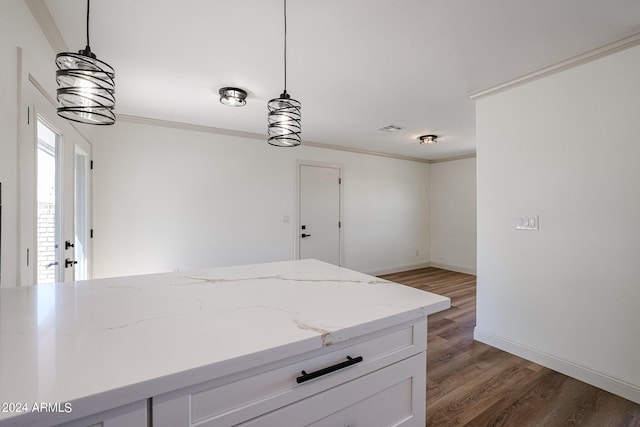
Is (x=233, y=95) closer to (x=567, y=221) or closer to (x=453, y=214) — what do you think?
(x=567, y=221)

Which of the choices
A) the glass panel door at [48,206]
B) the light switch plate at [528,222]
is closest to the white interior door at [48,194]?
the glass panel door at [48,206]

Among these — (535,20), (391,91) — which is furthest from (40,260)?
(535,20)

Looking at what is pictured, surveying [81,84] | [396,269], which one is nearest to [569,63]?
[81,84]

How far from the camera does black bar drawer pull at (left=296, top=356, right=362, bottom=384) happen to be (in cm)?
78

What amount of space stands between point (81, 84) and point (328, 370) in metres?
1.28

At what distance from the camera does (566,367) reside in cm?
211

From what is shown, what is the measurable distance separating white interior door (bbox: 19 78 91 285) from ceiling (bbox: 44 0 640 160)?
563 mm

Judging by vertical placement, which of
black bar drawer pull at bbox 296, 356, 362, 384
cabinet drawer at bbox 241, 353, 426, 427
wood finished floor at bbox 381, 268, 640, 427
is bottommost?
wood finished floor at bbox 381, 268, 640, 427

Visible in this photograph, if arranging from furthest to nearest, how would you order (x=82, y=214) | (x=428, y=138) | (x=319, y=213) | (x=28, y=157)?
(x=319, y=213)
(x=428, y=138)
(x=82, y=214)
(x=28, y=157)

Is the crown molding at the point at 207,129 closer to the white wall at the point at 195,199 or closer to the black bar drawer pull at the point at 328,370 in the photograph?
the white wall at the point at 195,199

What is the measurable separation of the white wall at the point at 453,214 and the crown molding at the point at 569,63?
2.96m

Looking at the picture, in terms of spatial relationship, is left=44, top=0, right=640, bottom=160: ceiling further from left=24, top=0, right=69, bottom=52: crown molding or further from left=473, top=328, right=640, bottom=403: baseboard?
left=473, top=328, right=640, bottom=403: baseboard

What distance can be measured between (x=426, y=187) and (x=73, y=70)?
592 centimetres

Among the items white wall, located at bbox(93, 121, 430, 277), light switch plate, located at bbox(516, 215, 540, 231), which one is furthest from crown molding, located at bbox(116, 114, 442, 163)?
Result: light switch plate, located at bbox(516, 215, 540, 231)
